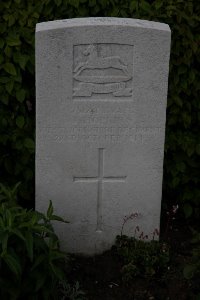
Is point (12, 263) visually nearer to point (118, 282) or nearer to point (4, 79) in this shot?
point (118, 282)

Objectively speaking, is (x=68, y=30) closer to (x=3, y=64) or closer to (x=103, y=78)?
(x=103, y=78)

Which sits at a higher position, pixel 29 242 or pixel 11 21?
pixel 11 21

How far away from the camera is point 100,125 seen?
15.4 feet

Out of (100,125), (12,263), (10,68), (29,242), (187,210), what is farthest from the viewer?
(187,210)

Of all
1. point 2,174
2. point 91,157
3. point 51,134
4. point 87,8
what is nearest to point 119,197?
point 91,157

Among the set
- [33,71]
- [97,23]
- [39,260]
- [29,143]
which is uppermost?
[97,23]

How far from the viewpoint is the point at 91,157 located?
4770 mm

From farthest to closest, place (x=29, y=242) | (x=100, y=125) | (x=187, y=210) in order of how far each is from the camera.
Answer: (x=187, y=210)
(x=100, y=125)
(x=29, y=242)

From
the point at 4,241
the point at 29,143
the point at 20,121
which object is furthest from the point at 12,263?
the point at 20,121

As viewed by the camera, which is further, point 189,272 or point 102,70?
point 102,70

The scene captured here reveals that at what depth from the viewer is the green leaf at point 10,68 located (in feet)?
16.5

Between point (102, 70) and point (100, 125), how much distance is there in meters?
0.42

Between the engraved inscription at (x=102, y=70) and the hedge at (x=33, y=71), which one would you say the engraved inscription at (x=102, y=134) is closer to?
the engraved inscription at (x=102, y=70)

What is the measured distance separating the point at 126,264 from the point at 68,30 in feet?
5.96
